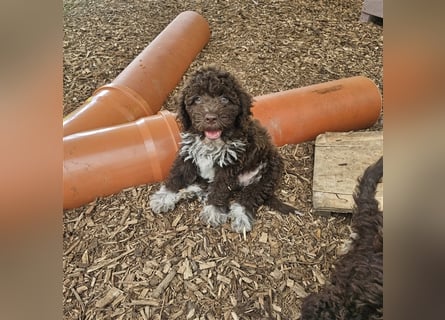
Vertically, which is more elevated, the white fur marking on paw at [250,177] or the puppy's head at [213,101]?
the puppy's head at [213,101]

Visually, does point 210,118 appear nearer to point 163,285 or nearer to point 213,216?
point 213,216

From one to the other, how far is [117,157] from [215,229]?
0.27 m

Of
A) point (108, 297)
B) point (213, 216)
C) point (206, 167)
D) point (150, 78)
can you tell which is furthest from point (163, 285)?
point (150, 78)

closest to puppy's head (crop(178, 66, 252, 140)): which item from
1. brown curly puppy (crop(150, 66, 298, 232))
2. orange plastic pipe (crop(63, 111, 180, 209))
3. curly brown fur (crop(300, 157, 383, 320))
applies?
brown curly puppy (crop(150, 66, 298, 232))

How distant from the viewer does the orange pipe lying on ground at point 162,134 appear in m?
0.95

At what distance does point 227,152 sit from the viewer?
3.39 ft

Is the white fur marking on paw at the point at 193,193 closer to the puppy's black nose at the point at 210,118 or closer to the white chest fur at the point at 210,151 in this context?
the white chest fur at the point at 210,151

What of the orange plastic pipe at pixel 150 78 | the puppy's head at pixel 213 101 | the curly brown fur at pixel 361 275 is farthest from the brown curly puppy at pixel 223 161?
the curly brown fur at pixel 361 275

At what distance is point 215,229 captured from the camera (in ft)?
3.20

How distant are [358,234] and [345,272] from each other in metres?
0.09

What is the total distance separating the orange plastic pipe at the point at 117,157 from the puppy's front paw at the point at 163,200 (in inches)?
1.6

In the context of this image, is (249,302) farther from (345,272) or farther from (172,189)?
(172,189)
